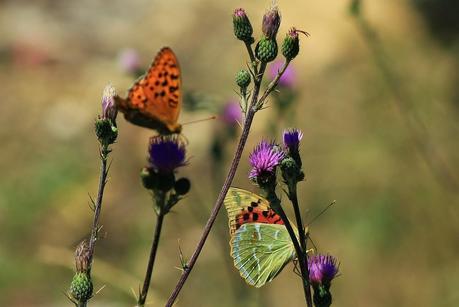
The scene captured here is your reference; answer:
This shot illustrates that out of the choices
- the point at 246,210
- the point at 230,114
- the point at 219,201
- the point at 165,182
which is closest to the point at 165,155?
the point at 165,182

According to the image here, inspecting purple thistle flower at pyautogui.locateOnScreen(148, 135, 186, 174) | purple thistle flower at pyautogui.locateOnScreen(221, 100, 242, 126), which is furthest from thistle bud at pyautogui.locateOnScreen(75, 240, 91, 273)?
purple thistle flower at pyautogui.locateOnScreen(221, 100, 242, 126)

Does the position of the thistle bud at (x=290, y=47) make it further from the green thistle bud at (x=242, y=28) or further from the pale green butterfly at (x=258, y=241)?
the pale green butterfly at (x=258, y=241)

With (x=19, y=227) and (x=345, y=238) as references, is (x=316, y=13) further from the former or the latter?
(x=19, y=227)

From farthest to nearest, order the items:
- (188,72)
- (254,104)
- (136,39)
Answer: (136,39)
(188,72)
(254,104)

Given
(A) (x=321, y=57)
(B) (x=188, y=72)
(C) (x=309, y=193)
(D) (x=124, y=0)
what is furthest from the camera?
(D) (x=124, y=0)

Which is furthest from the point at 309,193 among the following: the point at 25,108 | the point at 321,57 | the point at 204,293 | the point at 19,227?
the point at 25,108
